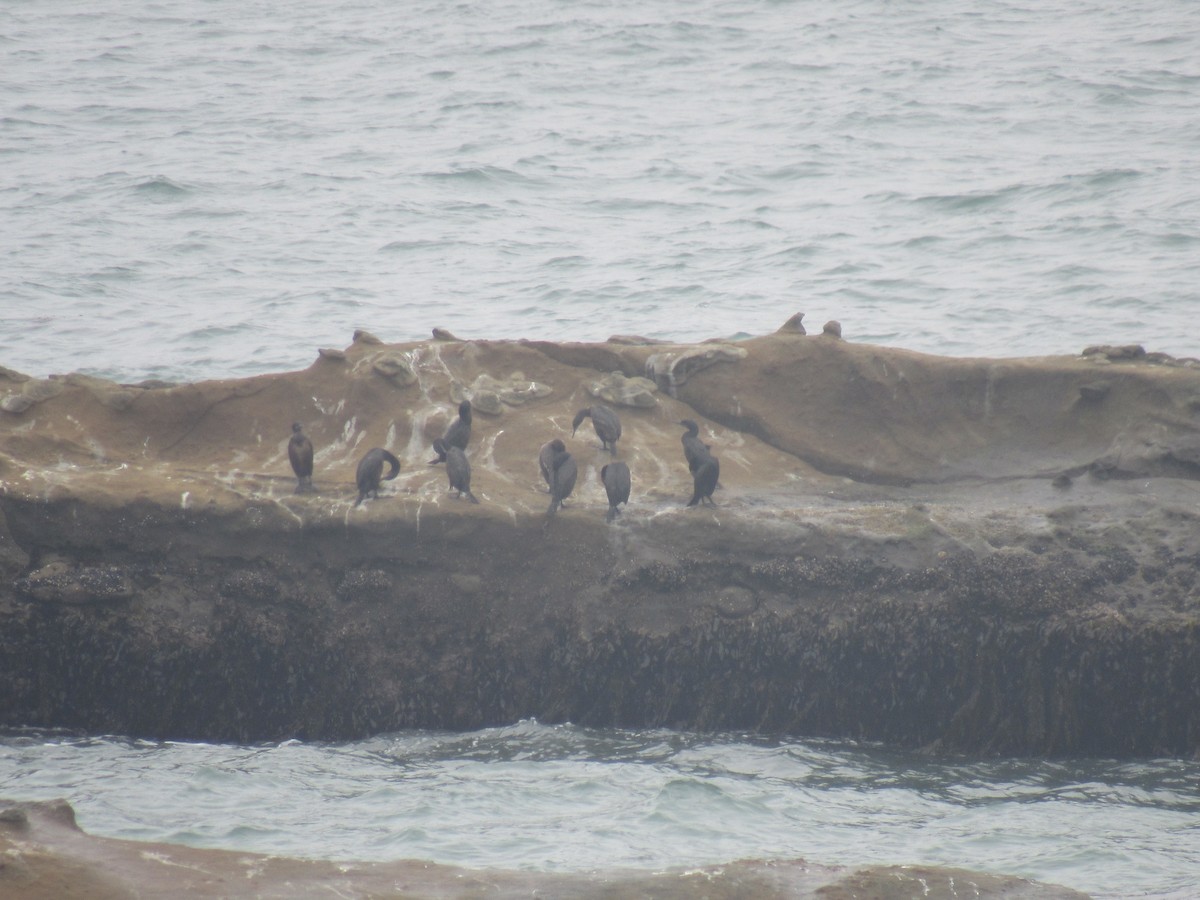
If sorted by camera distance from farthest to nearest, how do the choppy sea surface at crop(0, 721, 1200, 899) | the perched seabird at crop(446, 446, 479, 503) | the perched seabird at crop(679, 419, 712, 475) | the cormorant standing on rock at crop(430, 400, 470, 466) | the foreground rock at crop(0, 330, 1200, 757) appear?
the cormorant standing on rock at crop(430, 400, 470, 466) < the perched seabird at crop(679, 419, 712, 475) < the perched seabird at crop(446, 446, 479, 503) < the foreground rock at crop(0, 330, 1200, 757) < the choppy sea surface at crop(0, 721, 1200, 899)

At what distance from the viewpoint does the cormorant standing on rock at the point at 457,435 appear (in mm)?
13165

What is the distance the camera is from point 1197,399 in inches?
521

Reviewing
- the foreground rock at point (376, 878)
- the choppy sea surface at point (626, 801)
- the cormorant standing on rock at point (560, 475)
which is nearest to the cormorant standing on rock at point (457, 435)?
the cormorant standing on rock at point (560, 475)

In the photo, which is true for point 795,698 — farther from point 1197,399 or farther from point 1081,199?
point 1081,199

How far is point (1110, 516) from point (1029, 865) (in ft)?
12.3

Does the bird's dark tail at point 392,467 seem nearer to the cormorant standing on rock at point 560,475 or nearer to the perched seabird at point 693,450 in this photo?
the cormorant standing on rock at point 560,475

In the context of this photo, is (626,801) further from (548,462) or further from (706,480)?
(548,462)

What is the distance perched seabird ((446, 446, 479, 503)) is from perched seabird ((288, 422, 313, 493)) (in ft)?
4.34

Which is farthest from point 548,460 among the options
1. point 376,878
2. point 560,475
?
point 376,878

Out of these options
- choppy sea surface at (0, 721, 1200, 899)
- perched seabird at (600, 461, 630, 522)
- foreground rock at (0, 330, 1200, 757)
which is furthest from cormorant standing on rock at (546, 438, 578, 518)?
choppy sea surface at (0, 721, 1200, 899)

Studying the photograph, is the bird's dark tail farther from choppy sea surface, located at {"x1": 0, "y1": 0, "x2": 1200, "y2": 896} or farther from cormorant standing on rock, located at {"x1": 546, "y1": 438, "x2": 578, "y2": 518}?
choppy sea surface, located at {"x1": 0, "y1": 0, "x2": 1200, "y2": 896}

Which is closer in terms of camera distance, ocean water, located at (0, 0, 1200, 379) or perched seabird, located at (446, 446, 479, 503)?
perched seabird, located at (446, 446, 479, 503)

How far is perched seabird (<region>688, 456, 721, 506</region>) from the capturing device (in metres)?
12.6

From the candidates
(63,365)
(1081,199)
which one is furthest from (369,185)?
(1081,199)
